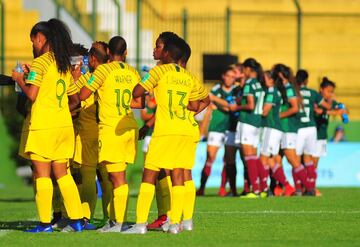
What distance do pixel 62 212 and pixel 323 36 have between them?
21.9m

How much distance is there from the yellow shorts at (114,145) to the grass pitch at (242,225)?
773 millimetres

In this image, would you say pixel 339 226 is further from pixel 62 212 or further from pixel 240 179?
pixel 240 179

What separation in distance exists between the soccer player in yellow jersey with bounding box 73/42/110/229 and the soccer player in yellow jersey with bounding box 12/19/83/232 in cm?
90

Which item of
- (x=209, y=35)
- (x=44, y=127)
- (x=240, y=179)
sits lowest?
(x=240, y=179)

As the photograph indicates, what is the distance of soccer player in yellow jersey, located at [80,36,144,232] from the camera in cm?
1140

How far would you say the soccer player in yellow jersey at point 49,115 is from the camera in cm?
1089

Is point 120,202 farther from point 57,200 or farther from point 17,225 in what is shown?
point 17,225

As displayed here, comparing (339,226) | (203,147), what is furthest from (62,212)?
(203,147)

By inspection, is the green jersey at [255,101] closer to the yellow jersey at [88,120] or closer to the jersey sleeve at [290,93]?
the jersey sleeve at [290,93]

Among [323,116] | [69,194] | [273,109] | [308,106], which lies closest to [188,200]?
[69,194]

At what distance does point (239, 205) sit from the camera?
53.8ft

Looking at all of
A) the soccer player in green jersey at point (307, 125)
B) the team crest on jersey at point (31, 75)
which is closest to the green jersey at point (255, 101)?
the soccer player in green jersey at point (307, 125)

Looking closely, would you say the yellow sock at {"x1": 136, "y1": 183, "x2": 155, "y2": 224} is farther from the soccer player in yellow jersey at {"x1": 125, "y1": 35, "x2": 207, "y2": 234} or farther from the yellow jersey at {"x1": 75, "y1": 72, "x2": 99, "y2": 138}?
the yellow jersey at {"x1": 75, "y1": 72, "x2": 99, "y2": 138}

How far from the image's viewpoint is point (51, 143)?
11.0m
